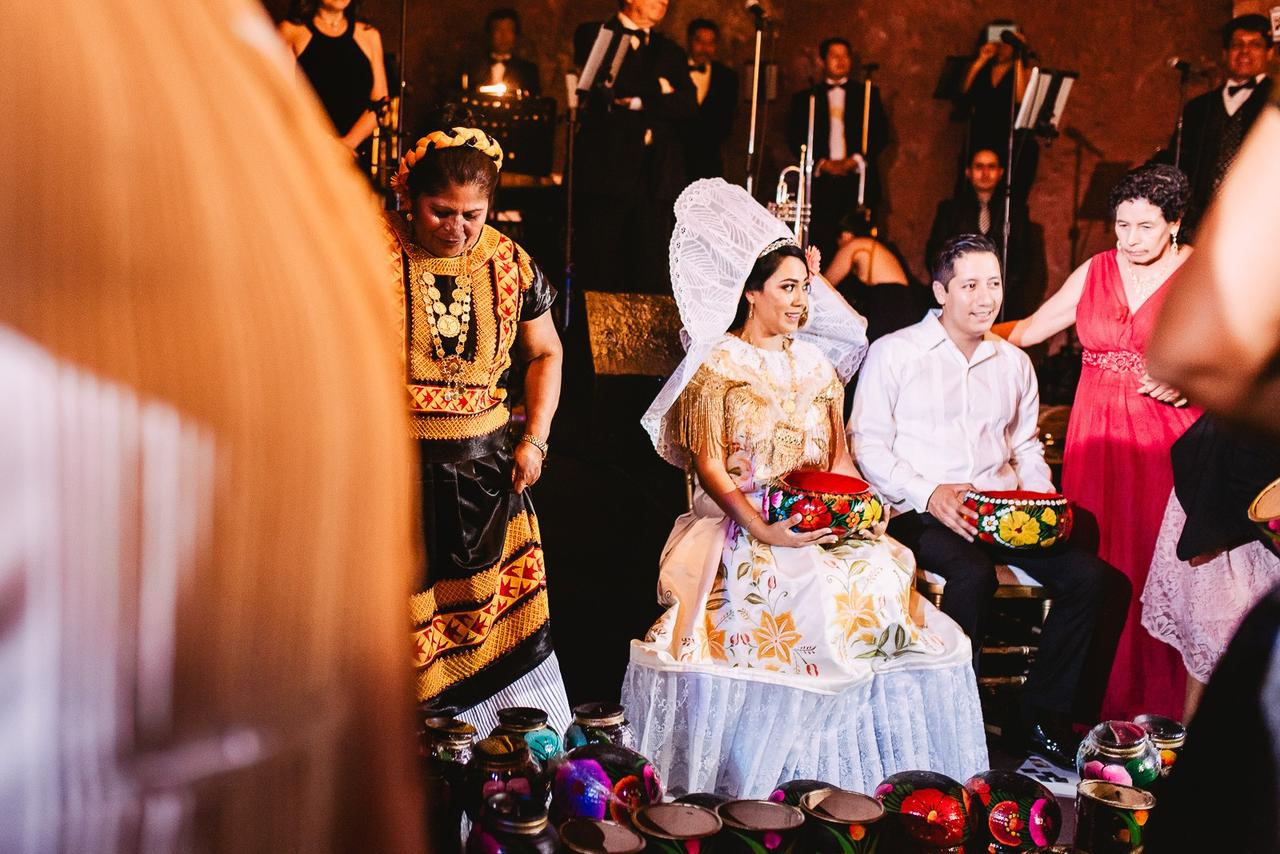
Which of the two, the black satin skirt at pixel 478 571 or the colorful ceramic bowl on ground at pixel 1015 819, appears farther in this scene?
the black satin skirt at pixel 478 571

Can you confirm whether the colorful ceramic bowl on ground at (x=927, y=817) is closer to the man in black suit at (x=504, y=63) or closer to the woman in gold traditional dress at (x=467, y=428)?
the woman in gold traditional dress at (x=467, y=428)

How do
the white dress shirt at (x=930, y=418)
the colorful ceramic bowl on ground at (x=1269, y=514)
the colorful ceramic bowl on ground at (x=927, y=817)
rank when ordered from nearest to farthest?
the colorful ceramic bowl on ground at (x=1269, y=514) → the colorful ceramic bowl on ground at (x=927, y=817) → the white dress shirt at (x=930, y=418)

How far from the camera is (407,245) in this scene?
10.4 feet

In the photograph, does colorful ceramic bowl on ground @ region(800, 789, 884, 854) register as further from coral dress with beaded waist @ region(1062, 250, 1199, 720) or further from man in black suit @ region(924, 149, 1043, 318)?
man in black suit @ region(924, 149, 1043, 318)

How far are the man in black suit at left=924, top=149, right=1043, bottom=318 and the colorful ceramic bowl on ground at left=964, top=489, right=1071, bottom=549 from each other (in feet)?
17.5

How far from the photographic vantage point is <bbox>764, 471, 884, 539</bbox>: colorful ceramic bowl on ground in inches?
137

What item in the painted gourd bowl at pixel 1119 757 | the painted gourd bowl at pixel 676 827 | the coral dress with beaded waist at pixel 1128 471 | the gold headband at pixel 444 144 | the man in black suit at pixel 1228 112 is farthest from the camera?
the man in black suit at pixel 1228 112

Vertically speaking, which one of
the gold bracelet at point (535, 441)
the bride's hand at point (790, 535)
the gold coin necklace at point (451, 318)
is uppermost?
the gold coin necklace at point (451, 318)

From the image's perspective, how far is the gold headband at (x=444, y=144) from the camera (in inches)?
123

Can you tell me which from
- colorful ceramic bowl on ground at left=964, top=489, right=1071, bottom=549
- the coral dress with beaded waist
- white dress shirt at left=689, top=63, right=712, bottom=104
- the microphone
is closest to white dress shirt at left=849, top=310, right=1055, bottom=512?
the coral dress with beaded waist

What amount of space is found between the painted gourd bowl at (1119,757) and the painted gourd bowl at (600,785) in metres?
0.93

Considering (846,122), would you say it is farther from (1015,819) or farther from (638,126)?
(1015,819)

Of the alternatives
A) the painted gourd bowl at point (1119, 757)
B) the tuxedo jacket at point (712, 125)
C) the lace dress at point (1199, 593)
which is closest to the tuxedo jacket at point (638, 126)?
the tuxedo jacket at point (712, 125)

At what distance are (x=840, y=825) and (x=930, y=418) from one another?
2.41 m
